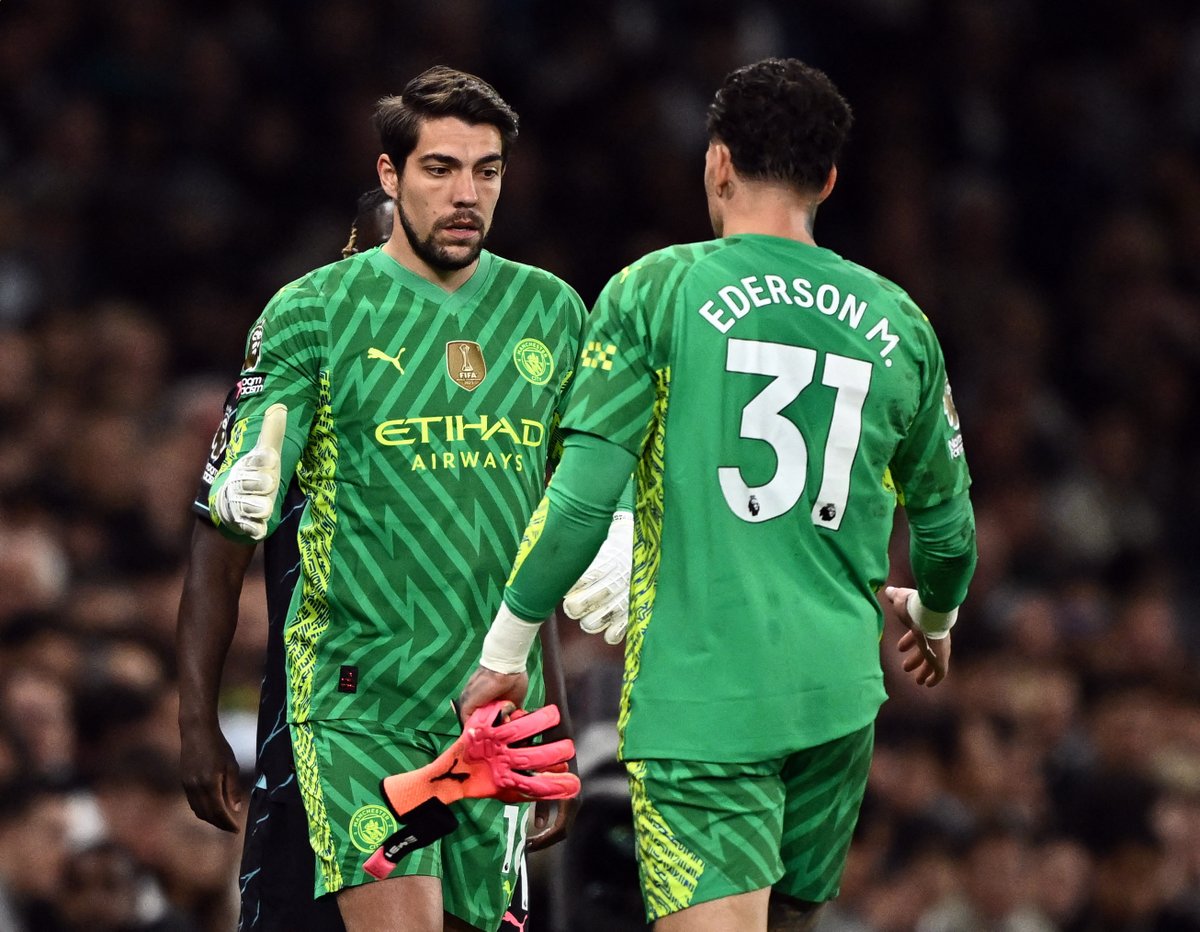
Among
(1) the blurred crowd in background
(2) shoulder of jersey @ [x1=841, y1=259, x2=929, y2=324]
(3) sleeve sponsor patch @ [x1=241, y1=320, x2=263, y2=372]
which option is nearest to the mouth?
(3) sleeve sponsor patch @ [x1=241, y1=320, x2=263, y2=372]

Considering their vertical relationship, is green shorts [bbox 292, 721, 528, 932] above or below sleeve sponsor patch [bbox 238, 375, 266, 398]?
below

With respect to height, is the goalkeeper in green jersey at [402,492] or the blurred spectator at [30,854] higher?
the goalkeeper in green jersey at [402,492]

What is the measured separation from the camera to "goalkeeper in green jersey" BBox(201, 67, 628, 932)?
14.4 feet

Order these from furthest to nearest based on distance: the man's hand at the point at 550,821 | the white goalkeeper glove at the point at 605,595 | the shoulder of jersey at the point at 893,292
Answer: the man's hand at the point at 550,821 → the white goalkeeper glove at the point at 605,595 → the shoulder of jersey at the point at 893,292

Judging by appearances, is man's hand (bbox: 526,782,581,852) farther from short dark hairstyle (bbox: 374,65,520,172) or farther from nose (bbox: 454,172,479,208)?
short dark hairstyle (bbox: 374,65,520,172)

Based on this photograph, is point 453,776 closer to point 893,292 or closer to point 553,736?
point 553,736

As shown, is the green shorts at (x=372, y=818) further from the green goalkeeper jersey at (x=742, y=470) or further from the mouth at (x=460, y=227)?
the mouth at (x=460, y=227)

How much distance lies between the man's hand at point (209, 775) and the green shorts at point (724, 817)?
1.06 m

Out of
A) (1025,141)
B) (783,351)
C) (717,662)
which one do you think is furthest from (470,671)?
(1025,141)

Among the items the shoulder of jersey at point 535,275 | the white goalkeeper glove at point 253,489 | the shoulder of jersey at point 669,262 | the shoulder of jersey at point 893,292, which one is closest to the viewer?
the shoulder of jersey at point 669,262

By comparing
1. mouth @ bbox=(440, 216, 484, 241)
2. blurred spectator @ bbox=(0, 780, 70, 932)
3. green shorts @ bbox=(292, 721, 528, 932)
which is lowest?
blurred spectator @ bbox=(0, 780, 70, 932)

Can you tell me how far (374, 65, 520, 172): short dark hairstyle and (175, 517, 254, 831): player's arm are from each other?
0.95 meters

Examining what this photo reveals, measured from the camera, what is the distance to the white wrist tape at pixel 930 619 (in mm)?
4441

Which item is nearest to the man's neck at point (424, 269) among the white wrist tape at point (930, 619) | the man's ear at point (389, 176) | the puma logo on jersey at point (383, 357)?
the man's ear at point (389, 176)
